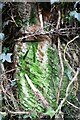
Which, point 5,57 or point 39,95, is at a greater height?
point 5,57

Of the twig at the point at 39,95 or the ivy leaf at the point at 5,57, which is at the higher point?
the ivy leaf at the point at 5,57

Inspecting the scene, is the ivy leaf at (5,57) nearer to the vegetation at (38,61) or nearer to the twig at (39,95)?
the vegetation at (38,61)

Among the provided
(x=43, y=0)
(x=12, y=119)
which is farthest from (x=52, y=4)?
(x=12, y=119)

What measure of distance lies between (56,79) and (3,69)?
0.28 m

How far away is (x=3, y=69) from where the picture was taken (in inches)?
61.8

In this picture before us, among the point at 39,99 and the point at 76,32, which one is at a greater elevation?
the point at 76,32

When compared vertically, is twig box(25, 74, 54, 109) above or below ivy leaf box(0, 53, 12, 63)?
below

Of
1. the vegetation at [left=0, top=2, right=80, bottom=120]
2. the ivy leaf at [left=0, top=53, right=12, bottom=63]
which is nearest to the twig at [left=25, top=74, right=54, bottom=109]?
the vegetation at [left=0, top=2, right=80, bottom=120]

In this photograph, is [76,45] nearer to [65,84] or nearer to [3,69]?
[65,84]

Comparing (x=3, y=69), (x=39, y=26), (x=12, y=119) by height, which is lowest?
(x=12, y=119)

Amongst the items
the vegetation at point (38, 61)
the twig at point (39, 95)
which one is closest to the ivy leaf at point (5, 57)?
the vegetation at point (38, 61)

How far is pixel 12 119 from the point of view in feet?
5.04

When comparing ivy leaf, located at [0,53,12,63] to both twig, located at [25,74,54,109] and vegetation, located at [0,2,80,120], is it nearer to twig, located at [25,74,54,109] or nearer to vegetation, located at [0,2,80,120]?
vegetation, located at [0,2,80,120]

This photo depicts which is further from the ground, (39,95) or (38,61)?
(38,61)
